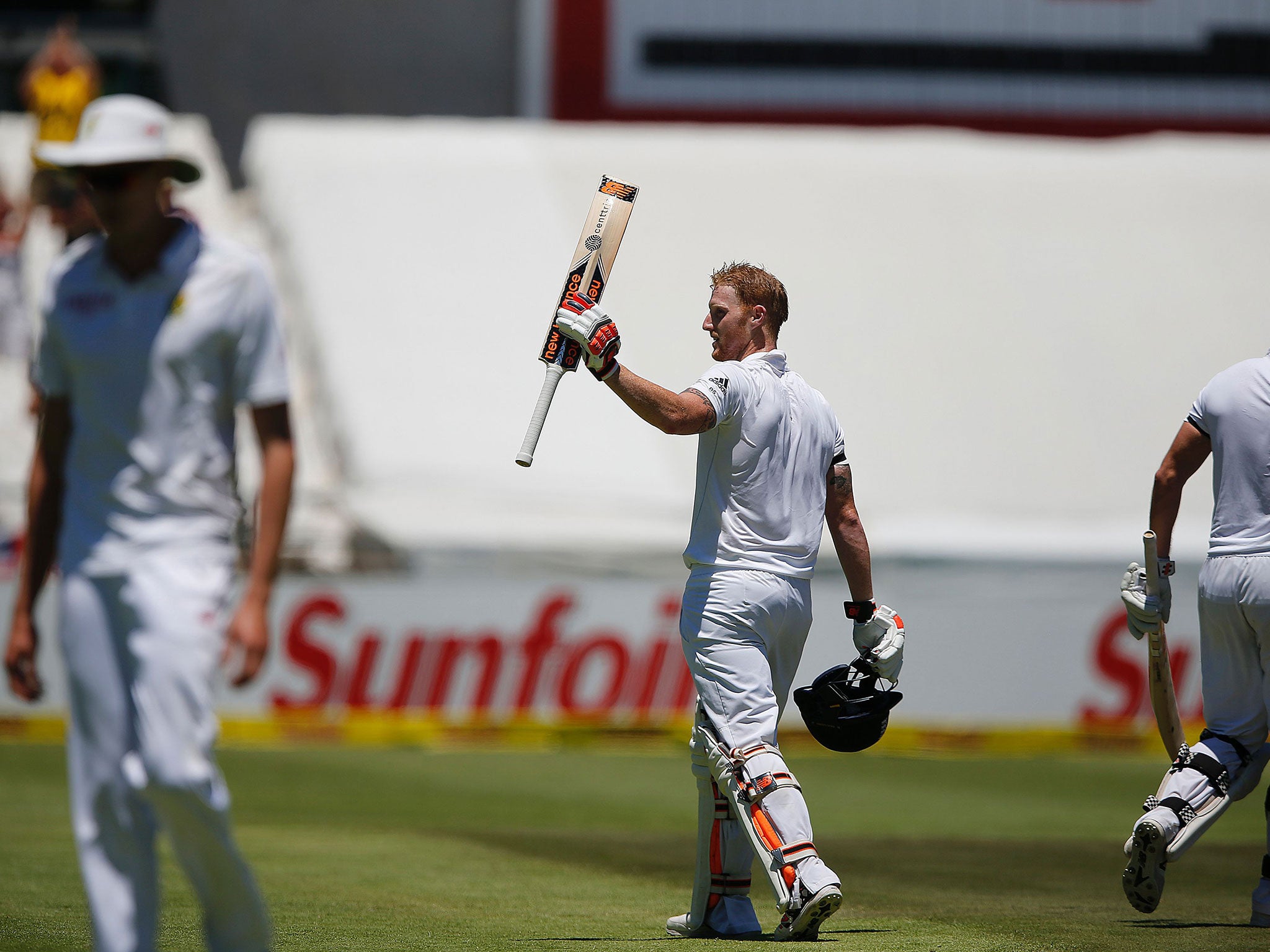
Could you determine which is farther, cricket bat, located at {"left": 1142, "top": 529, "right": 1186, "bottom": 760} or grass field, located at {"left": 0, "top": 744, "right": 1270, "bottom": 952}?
cricket bat, located at {"left": 1142, "top": 529, "right": 1186, "bottom": 760}

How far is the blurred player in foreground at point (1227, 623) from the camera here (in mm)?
5648

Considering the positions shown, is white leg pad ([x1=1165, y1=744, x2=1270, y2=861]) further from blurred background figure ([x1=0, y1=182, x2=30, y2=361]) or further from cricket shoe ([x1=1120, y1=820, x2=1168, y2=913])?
blurred background figure ([x1=0, y1=182, x2=30, y2=361])

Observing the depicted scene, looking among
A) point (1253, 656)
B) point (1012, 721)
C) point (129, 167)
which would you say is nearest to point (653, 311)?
point (1012, 721)

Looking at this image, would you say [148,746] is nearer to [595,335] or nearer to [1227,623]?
[595,335]

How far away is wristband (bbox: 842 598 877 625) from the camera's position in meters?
5.67

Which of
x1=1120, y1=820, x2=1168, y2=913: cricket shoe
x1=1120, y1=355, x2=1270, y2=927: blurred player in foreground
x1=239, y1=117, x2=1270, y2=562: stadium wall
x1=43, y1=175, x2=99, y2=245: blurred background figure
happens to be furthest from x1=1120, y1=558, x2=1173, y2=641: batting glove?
x1=43, y1=175, x2=99, y2=245: blurred background figure

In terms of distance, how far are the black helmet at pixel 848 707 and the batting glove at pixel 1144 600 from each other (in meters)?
0.91

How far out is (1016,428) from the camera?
58.5 ft

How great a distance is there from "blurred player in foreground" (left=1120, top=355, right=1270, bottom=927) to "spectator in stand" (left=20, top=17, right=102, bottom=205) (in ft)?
54.9

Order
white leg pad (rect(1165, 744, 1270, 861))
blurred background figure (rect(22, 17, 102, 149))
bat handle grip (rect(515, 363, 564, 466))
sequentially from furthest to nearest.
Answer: blurred background figure (rect(22, 17, 102, 149))
white leg pad (rect(1165, 744, 1270, 861))
bat handle grip (rect(515, 363, 564, 466))

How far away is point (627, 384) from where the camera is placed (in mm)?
5121

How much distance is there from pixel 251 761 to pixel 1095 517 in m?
8.73

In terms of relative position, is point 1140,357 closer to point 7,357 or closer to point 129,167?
point 7,357

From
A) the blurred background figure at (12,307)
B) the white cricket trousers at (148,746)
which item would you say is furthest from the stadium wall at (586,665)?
the white cricket trousers at (148,746)
